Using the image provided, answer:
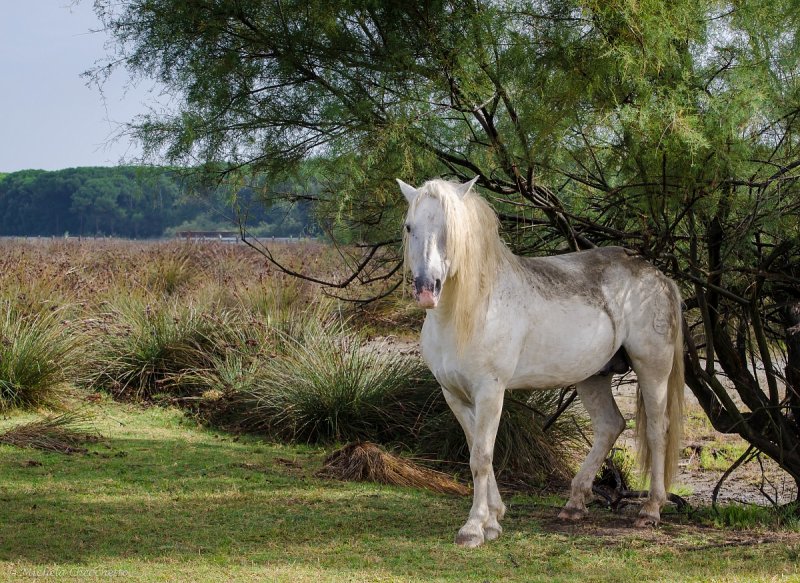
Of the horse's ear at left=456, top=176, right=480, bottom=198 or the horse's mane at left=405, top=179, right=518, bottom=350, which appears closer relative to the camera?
the horse's mane at left=405, top=179, right=518, bottom=350

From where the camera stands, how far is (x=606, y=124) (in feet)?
16.9

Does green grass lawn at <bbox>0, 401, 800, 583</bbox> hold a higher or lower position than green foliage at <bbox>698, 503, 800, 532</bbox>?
lower

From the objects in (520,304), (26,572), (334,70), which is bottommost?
(26,572)

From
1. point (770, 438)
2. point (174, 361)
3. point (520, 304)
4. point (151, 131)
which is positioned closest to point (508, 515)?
point (520, 304)

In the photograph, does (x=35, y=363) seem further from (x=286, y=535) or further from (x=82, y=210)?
(x=82, y=210)

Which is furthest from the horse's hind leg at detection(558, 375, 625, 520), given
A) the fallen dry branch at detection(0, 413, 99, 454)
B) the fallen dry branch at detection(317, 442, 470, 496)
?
the fallen dry branch at detection(0, 413, 99, 454)

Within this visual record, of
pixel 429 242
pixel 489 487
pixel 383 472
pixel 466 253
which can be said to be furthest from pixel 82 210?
pixel 429 242

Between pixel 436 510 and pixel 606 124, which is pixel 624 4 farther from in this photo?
pixel 436 510

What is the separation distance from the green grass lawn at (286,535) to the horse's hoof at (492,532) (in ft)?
0.17

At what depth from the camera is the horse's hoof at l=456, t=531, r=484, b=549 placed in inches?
189

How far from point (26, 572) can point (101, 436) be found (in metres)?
3.33

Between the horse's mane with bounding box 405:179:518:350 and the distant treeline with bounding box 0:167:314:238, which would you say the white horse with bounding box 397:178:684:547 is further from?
the distant treeline with bounding box 0:167:314:238

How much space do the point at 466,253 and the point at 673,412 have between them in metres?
1.81

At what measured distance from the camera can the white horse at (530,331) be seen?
4.59 m
